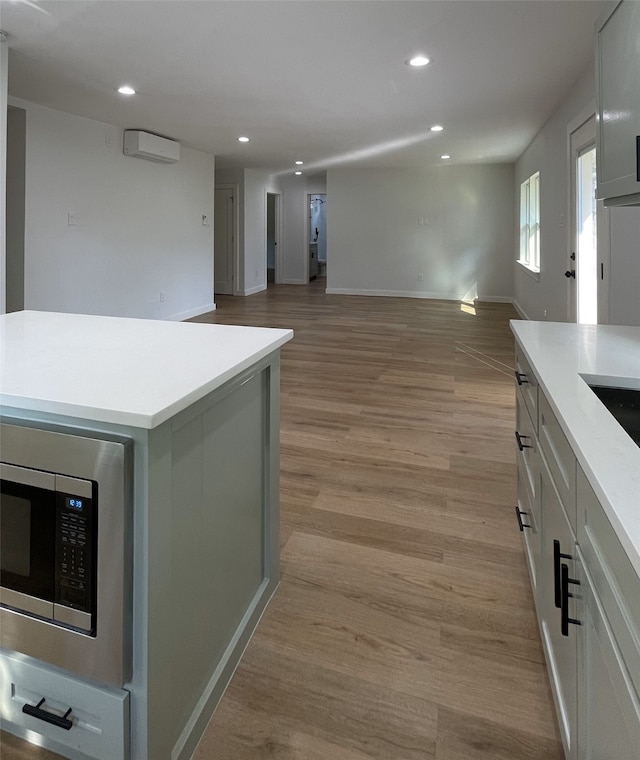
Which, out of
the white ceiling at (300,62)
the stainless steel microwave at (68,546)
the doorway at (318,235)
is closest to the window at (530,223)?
the white ceiling at (300,62)

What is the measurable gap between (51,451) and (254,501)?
67 centimetres

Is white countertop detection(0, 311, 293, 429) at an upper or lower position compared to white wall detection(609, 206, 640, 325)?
Result: lower

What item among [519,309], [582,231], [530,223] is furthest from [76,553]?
[519,309]

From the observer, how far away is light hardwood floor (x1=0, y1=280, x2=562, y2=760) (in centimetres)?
126

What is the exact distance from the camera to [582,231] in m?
4.26

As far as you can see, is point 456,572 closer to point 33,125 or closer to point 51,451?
point 51,451

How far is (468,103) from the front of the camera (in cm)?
A: 495

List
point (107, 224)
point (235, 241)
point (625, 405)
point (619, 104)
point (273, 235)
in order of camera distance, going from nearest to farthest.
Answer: point (625, 405) < point (619, 104) < point (107, 224) < point (235, 241) < point (273, 235)

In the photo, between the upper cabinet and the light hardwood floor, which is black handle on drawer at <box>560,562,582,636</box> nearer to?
the light hardwood floor

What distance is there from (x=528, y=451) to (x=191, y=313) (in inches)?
259

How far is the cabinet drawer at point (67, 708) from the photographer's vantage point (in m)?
1.03

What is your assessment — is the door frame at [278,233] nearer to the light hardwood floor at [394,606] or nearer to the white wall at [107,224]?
the white wall at [107,224]

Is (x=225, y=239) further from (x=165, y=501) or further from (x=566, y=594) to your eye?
(x=566, y=594)

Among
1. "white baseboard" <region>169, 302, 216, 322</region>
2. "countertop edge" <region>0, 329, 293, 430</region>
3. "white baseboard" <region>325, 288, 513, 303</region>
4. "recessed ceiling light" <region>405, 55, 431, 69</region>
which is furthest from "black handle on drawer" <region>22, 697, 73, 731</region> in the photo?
"white baseboard" <region>325, 288, 513, 303</region>
